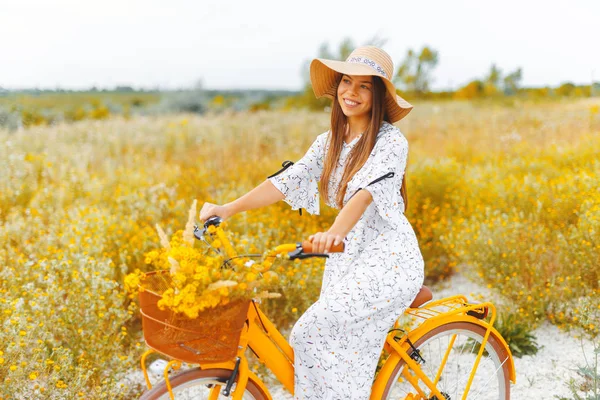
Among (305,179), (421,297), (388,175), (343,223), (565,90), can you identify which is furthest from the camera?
(565,90)

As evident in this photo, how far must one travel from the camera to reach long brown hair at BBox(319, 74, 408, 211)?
8.00 feet

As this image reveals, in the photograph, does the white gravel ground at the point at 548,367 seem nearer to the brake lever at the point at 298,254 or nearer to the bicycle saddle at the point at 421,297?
the bicycle saddle at the point at 421,297

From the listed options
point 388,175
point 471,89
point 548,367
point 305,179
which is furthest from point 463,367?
point 471,89

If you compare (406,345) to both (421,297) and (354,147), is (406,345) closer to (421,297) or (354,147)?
(421,297)

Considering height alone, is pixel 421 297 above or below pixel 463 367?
above

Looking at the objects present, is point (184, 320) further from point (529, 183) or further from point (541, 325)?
point (529, 183)

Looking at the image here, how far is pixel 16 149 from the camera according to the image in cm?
819

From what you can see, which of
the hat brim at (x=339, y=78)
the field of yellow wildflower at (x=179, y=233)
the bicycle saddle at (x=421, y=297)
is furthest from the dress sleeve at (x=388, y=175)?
the field of yellow wildflower at (x=179, y=233)

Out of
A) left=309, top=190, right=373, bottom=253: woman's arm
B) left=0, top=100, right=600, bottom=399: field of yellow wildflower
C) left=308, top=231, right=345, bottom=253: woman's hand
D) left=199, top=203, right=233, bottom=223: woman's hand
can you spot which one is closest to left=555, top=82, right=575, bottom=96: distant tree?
left=0, top=100, right=600, bottom=399: field of yellow wildflower

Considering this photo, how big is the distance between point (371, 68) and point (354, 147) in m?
0.35

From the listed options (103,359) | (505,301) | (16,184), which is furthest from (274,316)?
(16,184)

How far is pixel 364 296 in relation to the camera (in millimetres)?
2258

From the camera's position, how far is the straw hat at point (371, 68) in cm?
238

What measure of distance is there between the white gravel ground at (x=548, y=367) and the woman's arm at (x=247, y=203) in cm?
156
